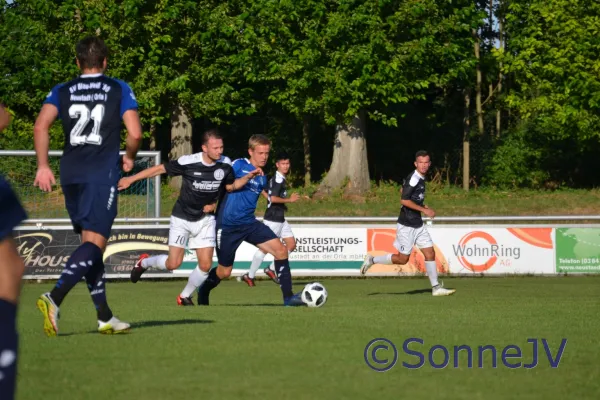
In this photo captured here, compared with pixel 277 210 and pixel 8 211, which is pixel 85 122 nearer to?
pixel 8 211

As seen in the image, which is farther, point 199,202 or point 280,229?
point 280,229

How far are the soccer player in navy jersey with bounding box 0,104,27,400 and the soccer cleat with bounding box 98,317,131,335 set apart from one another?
4.38 m

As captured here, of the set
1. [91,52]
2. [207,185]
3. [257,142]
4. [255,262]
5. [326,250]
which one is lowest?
[326,250]

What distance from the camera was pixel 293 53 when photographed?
115ft

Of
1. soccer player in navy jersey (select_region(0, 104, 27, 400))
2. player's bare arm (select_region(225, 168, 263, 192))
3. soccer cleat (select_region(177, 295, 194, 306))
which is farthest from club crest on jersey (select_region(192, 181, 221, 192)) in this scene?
soccer player in navy jersey (select_region(0, 104, 27, 400))

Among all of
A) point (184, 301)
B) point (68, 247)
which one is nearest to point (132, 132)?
point (184, 301)

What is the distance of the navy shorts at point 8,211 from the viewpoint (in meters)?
3.78

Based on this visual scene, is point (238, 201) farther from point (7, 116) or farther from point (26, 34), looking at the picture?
point (26, 34)

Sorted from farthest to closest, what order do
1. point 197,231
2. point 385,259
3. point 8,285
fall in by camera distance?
point 385,259 → point 197,231 → point 8,285

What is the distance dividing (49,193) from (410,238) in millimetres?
8175

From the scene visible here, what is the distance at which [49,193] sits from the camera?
21516 millimetres

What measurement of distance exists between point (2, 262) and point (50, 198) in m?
18.1

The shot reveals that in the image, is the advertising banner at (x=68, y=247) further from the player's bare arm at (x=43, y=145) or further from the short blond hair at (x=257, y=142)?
the player's bare arm at (x=43, y=145)

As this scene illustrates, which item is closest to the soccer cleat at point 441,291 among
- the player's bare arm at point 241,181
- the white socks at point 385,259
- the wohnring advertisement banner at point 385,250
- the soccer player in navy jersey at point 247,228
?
the white socks at point 385,259
